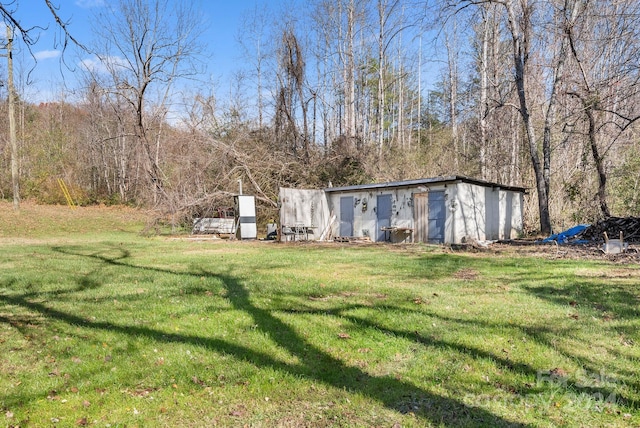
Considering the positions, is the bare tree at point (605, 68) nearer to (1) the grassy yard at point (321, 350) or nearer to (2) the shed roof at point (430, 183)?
(2) the shed roof at point (430, 183)

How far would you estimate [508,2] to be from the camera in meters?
16.1

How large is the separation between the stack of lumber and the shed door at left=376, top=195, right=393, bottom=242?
272 inches

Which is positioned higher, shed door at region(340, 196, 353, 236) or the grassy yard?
shed door at region(340, 196, 353, 236)

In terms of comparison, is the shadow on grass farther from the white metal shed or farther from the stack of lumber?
the stack of lumber

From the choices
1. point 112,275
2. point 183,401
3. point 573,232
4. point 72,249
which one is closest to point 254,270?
point 112,275

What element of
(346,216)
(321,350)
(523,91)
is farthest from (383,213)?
(321,350)

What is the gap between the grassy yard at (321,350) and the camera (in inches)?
120

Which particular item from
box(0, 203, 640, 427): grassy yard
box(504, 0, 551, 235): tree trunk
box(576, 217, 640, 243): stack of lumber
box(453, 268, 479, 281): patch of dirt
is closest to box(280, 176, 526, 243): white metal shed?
box(504, 0, 551, 235): tree trunk

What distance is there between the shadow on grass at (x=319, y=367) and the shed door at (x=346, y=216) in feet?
43.1

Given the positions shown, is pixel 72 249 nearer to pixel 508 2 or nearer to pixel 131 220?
pixel 131 220

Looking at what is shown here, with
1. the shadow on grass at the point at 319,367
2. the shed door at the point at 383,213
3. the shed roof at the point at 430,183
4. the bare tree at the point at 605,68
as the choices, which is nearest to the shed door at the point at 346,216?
the shed roof at the point at 430,183

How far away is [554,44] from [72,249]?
22.5 m

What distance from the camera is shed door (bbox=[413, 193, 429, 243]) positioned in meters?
16.3

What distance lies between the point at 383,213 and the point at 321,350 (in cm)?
1390
